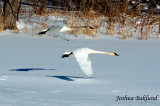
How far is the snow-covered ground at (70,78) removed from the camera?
13.5 feet

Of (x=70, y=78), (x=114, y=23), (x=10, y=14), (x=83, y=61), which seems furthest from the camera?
(x=114, y=23)

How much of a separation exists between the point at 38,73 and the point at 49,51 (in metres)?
2.96

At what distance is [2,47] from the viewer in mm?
8836

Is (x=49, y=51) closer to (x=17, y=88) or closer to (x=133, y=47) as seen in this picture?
(x=133, y=47)

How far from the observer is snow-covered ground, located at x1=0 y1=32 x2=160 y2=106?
4105mm

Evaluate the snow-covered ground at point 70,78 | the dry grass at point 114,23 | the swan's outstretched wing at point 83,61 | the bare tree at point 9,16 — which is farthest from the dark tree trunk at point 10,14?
the swan's outstretched wing at point 83,61

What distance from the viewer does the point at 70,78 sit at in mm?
5207

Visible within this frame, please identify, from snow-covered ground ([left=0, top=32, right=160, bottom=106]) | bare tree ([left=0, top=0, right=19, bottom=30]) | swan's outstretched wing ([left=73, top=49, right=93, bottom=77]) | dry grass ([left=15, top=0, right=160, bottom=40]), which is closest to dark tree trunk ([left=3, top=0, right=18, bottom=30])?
bare tree ([left=0, top=0, right=19, bottom=30])

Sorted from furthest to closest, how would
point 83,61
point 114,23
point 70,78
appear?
point 114,23, point 70,78, point 83,61

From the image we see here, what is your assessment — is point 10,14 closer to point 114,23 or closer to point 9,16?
point 9,16

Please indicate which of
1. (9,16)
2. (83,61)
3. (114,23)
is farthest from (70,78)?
(114,23)

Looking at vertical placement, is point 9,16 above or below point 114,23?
above

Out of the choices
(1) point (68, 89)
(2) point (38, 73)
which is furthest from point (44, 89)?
(2) point (38, 73)

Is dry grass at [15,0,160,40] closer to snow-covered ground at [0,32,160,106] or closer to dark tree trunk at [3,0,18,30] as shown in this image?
dark tree trunk at [3,0,18,30]
